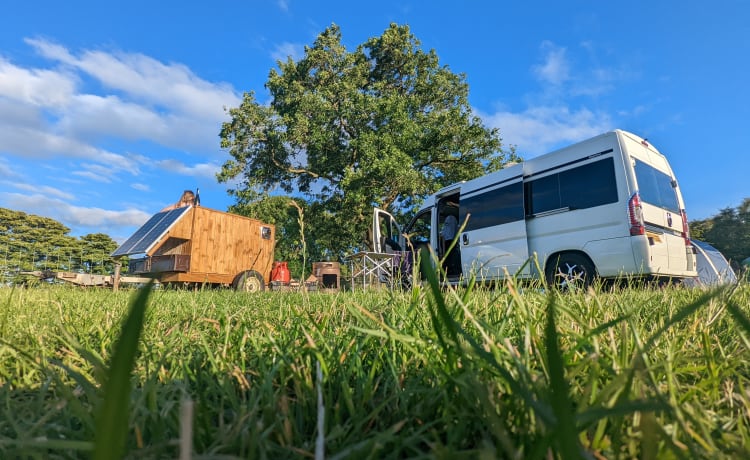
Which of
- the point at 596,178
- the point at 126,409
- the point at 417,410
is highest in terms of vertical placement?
the point at 596,178

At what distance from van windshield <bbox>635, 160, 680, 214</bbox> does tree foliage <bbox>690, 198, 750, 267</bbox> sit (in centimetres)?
2947

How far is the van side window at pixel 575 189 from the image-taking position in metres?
6.52

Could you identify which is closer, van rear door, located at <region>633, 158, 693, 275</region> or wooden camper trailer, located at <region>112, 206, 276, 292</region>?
van rear door, located at <region>633, 158, 693, 275</region>

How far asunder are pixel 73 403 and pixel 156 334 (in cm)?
103

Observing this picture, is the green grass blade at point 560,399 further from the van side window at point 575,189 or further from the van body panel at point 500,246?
the van side window at point 575,189

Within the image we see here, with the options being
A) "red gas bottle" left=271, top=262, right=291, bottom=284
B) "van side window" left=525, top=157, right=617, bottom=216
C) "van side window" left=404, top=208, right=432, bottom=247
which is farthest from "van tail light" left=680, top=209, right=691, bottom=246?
"red gas bottle" left=271, top=262, right=291, bottom=284

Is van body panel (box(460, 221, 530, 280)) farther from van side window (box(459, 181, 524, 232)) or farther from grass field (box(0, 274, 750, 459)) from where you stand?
grass field (box(0, 274, 750, 459))

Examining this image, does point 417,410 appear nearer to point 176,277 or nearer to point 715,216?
point 176,277

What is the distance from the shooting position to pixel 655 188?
22.4 ft

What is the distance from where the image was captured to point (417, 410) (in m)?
0.76

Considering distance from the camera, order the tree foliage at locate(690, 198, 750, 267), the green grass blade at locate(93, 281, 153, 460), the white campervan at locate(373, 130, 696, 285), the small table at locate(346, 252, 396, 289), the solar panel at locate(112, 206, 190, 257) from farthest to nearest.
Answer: the tree foliage at locate(690, 198, 750, 267) < the solar panel at locate(112, 206, 190, 257) < the small table at locate(346, 252, 396, 289) < the white campervan at locate(373, 130, 696, 285) < the green grass blade at locate(93, 281, 153, 460)

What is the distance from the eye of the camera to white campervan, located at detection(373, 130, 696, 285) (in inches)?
243

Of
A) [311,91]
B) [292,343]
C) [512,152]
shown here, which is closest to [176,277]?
[292,343]

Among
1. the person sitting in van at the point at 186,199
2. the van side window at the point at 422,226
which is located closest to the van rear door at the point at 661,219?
the van side window at the point at 422,226
